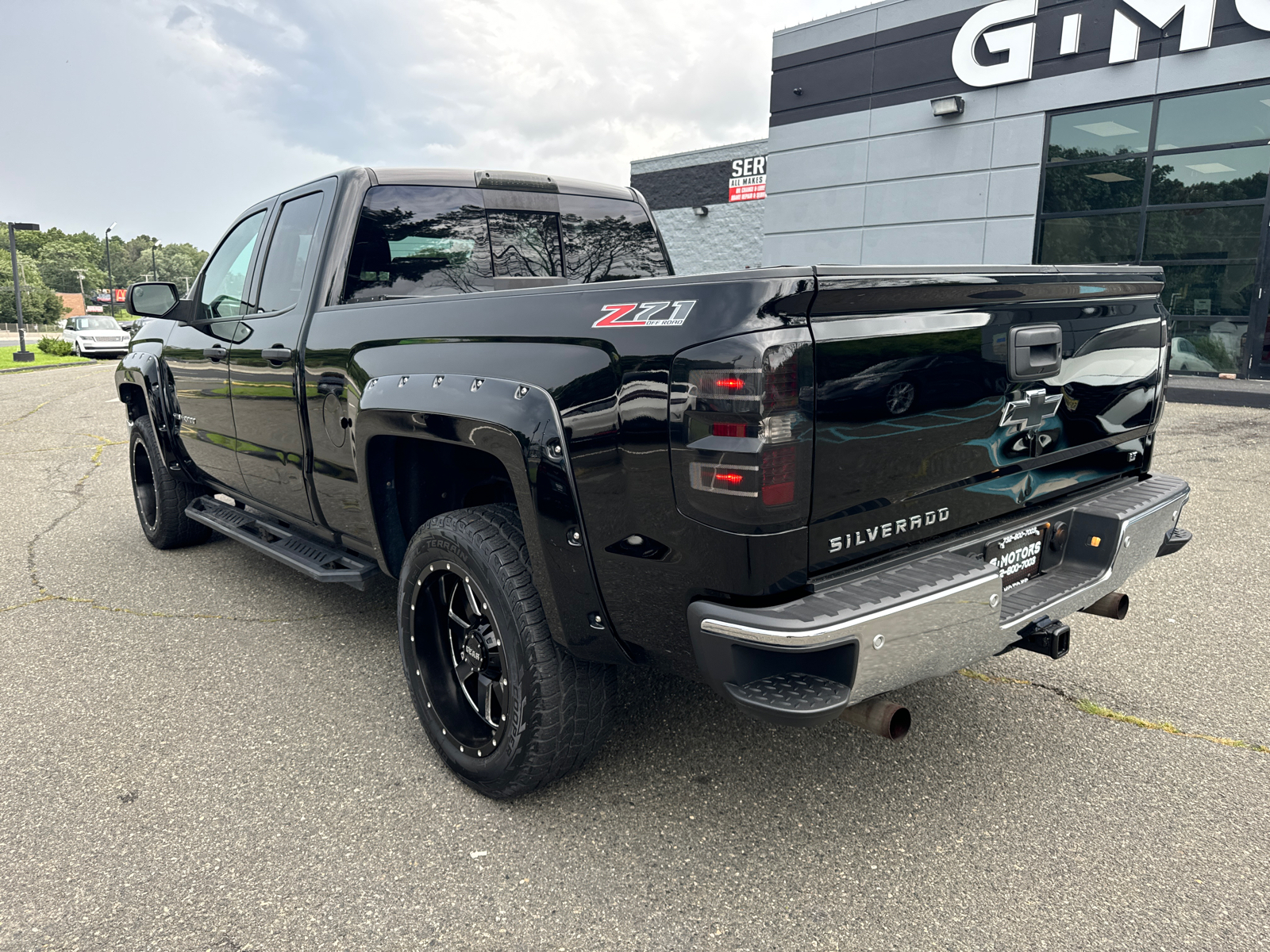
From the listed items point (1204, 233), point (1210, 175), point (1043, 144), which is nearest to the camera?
point (1210, 175)

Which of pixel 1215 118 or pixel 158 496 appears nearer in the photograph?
pixel 158 496

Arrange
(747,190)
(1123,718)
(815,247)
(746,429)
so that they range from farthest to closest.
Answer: (747,190) → (815,247) → (1123,718) → (746,429)

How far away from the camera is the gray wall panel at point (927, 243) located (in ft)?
50.6

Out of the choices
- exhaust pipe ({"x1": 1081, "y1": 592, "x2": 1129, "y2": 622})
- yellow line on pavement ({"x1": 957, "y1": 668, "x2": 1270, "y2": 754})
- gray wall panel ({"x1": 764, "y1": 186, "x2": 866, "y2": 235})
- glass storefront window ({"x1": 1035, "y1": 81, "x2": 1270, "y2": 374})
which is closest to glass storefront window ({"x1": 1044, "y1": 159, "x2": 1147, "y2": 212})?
glass storefront window ({"x1": 1035, "y1": 81, "x2": 1270, "y2": 374})

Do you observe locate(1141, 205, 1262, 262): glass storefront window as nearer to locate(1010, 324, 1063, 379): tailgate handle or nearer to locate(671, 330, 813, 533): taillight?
locate(1010, 324, 1063, 379): tailgate handle

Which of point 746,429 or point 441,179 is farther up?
point 441,179

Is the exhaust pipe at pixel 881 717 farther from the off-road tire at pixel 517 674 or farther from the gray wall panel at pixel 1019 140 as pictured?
the gray wall panel at pixel 1019 140

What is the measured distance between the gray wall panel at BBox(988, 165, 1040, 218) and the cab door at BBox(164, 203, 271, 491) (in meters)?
13.9

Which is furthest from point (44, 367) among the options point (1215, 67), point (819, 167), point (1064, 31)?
point (1215, 67)

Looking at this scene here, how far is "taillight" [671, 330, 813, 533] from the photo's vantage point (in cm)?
181

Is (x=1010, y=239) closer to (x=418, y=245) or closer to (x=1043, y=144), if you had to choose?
(x=1043, y=144)

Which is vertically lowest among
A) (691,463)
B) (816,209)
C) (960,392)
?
(691,463)

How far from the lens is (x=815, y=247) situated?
17.5 metres

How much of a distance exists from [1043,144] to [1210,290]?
3.55m
